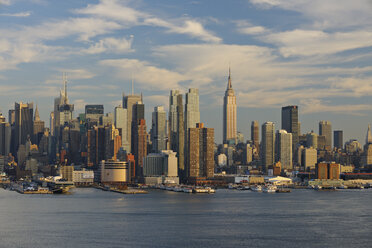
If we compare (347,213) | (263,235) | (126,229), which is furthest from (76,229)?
(347,213)

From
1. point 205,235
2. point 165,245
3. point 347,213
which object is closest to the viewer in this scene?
point 165,245

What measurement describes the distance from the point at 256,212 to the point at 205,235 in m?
45.1

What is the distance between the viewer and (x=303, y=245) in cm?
8862

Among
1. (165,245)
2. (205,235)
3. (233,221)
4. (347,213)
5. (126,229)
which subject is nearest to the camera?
(165,245)

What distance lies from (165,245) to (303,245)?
760 inches

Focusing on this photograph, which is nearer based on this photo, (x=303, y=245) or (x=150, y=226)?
(x=303, y=245)

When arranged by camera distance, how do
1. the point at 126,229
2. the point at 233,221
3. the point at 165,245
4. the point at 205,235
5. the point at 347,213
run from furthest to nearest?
the point at 347,213 < the point at 233,221 < the point at 126,229 < the point at 205,235 < the point at 165,245

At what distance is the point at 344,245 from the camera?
8825 cm

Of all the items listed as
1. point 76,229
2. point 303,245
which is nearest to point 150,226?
point 76,229

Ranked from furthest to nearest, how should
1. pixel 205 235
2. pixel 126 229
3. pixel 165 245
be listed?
pixel 126 229
pixel 205 235
pixel 165 245

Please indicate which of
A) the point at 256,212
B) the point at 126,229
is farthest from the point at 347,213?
the point at 126,229

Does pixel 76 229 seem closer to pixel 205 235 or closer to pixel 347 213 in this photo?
pixel 205 235

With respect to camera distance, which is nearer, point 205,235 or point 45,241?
point 45,241

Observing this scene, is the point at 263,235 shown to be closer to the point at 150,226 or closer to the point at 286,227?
the point at 286,227
